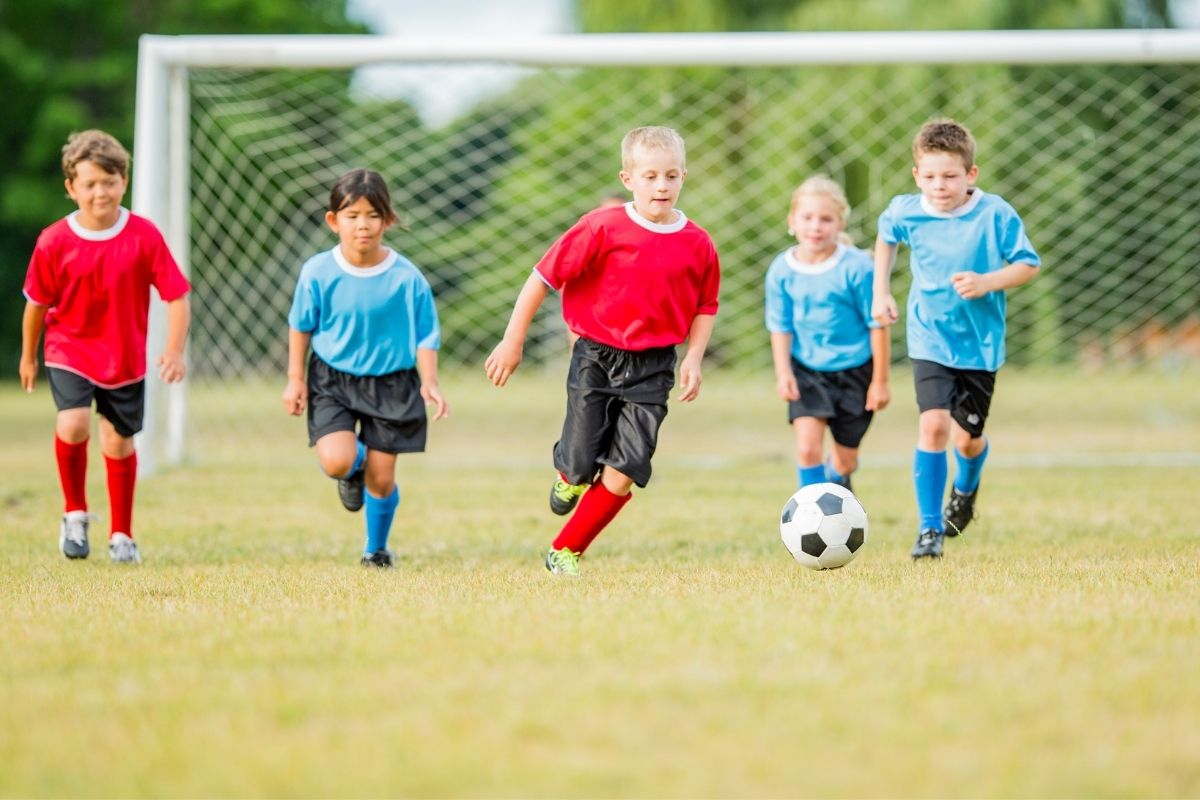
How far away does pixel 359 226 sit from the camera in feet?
17.6

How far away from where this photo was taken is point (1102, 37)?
9617 millimetres

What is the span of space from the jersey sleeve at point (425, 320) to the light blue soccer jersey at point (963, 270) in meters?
→ 1.88

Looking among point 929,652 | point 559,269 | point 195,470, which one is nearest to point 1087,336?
point 195,470

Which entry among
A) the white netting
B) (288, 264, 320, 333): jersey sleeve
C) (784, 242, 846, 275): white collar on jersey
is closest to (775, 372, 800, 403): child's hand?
(784, 242, 846, 275): white collar on jersey

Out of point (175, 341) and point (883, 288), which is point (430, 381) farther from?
point (883, 288)

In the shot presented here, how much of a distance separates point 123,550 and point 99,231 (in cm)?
125

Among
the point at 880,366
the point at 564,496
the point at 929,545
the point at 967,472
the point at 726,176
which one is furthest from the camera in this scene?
the point at 726,176

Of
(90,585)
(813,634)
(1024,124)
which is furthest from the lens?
(1024,124)

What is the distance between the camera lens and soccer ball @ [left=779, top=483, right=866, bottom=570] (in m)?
4.84

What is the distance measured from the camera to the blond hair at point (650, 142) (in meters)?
4.84

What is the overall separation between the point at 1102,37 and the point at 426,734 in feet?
27.8

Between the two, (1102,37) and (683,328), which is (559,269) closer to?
(683,328)

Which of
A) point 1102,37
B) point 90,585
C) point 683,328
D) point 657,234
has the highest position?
point 1102,37

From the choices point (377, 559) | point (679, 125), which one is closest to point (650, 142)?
point (377, 559)
